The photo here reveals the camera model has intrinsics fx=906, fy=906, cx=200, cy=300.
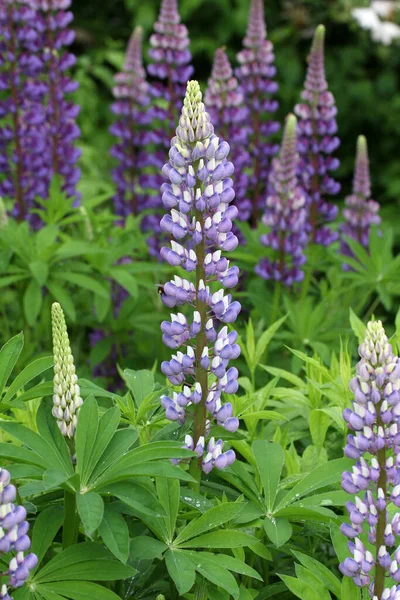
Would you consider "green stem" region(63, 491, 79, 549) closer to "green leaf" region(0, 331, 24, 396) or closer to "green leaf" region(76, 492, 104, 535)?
"green leaf" region(76, 492, 104, 535)

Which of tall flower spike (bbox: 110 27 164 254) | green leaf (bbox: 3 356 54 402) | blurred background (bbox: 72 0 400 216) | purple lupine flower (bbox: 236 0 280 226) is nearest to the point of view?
green leaf (bbox: 3 356 54 402)

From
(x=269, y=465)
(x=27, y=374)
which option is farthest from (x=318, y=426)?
(x=27, y=374)

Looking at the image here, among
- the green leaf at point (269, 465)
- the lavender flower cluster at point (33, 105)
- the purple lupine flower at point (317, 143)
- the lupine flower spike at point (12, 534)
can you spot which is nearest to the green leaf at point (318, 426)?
the green leaf at point (269, 465)

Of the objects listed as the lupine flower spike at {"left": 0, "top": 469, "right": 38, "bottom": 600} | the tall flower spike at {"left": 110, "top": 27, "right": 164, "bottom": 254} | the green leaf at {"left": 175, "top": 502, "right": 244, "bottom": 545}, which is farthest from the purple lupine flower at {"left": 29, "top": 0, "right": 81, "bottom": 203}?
the lupine flower spike at {"left": 0, "top": 469, "right": 38, "bottom": 600}

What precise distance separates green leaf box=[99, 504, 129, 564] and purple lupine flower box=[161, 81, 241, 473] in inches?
9.5

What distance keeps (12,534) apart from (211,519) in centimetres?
50

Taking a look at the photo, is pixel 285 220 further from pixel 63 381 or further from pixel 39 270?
pixel 63 381

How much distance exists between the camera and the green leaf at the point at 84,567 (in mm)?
1916

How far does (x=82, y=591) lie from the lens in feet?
6.18

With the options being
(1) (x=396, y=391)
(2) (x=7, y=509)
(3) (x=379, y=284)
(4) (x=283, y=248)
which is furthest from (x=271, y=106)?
(2) (x=7, y=509)

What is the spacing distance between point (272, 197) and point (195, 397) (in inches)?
83.7

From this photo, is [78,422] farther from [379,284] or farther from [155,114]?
[155,114]

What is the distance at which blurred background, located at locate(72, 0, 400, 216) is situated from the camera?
8.13 metres

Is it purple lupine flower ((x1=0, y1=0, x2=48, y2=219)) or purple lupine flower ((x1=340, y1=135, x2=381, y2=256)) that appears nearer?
purple lupine flower ((x1=0, y1=0, x2=48, y2=219))
